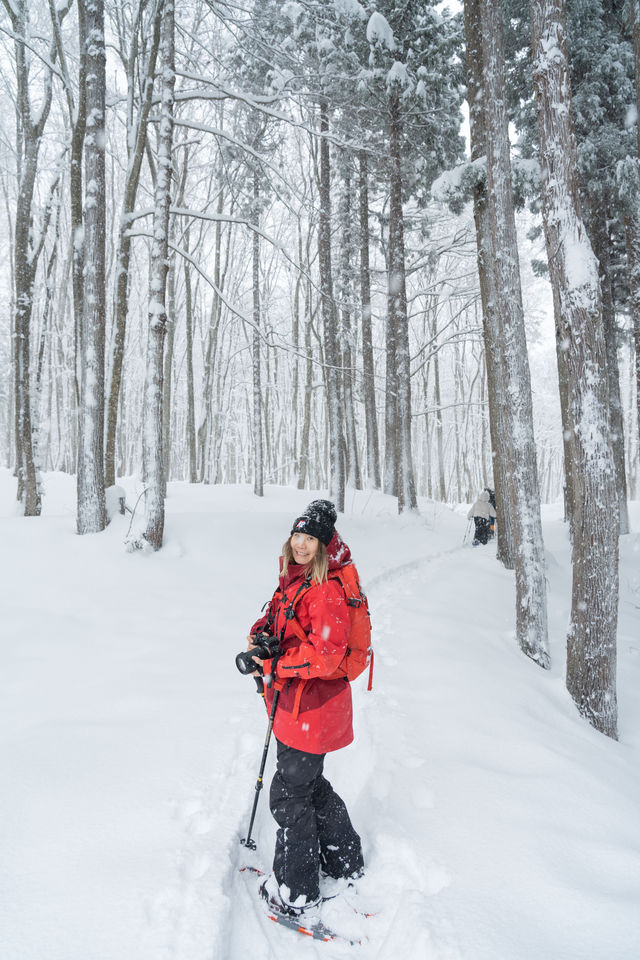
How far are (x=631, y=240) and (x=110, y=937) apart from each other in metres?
14.1

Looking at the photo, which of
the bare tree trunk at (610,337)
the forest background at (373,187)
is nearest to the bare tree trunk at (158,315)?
the forest background at (373,187)

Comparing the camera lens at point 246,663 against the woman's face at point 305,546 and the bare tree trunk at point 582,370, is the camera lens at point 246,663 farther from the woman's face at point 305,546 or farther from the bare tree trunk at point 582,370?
the bare tree trunk at point 582,370

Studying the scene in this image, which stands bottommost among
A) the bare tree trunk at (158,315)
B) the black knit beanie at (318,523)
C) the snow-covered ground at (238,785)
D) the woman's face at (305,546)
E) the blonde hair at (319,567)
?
the snow-covered ground at (238,785)

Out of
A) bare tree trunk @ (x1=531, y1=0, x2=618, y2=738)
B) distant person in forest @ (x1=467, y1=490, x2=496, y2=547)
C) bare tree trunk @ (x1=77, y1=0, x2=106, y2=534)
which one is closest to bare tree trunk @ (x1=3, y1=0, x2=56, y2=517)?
bare tree trunk @ (x1=77, y1=0, x2=106, y2=534)

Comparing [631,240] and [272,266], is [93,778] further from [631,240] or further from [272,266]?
[272,266]

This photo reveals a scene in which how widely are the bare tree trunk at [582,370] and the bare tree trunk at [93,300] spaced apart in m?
5.62

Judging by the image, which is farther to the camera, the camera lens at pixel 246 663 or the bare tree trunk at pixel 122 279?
the bare tree trunk at pixel 122 279

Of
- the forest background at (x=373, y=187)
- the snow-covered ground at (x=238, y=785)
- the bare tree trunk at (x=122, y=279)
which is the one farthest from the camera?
the bare tree trunk at (x=122, y=279)

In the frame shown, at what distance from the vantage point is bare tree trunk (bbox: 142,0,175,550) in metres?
7.32

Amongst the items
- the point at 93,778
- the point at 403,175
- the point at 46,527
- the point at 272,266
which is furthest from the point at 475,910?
the point at 272,266

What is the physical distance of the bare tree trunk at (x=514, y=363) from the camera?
6.12 m

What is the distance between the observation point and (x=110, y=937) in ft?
6.69

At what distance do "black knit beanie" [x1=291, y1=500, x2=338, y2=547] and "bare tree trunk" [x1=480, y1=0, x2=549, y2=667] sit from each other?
4.23m

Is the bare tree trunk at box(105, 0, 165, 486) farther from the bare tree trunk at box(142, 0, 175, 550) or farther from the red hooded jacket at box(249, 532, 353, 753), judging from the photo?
the red hooded jacket at box(249, 532, 353, 753)
